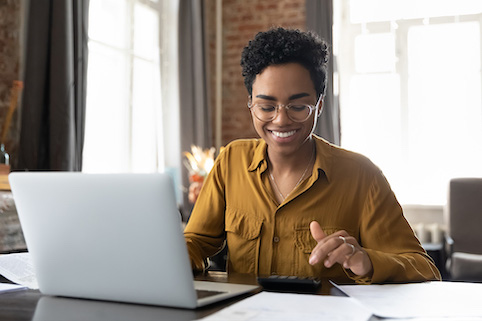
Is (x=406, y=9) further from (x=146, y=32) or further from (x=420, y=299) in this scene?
(x=420, y=299)

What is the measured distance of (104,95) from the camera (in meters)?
3.93

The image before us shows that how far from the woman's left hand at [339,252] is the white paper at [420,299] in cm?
5

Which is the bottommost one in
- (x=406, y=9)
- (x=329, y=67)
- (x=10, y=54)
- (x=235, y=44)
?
(x=10, y=54)

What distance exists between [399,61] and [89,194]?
4.32m

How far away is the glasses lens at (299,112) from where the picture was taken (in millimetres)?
1614

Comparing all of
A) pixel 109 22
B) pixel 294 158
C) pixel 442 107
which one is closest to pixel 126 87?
pixel 109 22

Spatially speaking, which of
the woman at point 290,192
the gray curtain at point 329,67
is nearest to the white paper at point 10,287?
the woman at point 290,192

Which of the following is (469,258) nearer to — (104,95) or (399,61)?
(399,61)

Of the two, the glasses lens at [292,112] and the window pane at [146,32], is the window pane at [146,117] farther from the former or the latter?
the glasses lens at [292,112]

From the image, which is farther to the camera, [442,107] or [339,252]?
[442,107]

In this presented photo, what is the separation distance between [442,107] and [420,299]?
396 centimetres

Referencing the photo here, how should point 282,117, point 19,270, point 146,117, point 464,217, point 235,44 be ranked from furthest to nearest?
point 235,44 → point 146,117 → point 464,217 → point 282,117 → point 19,270

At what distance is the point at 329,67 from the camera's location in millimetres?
4855

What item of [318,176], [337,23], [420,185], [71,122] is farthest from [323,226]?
[337,23]
